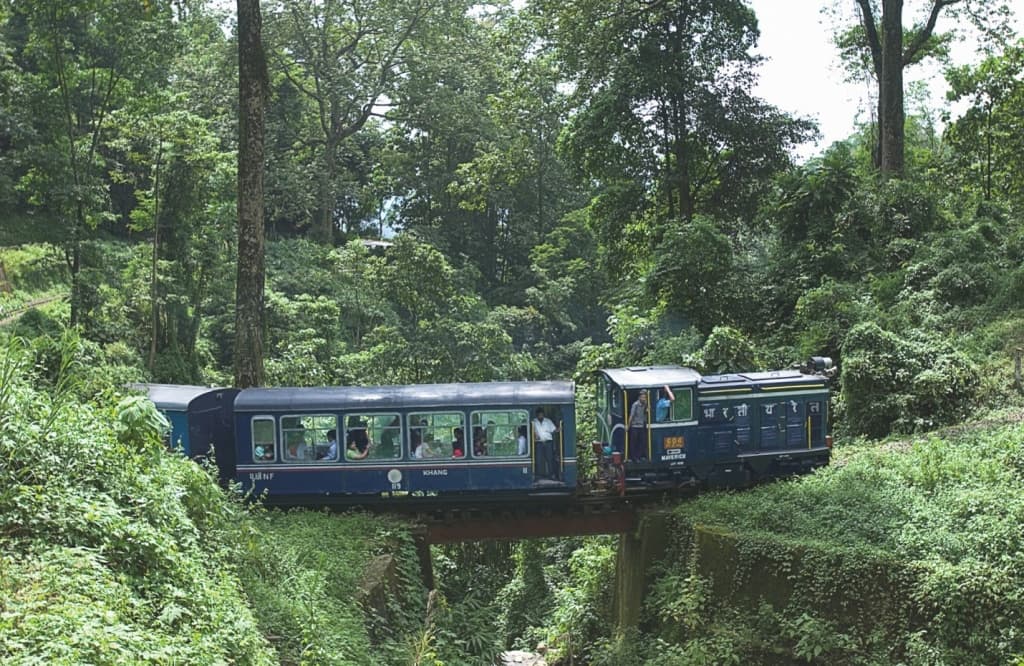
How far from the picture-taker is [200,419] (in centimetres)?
1639

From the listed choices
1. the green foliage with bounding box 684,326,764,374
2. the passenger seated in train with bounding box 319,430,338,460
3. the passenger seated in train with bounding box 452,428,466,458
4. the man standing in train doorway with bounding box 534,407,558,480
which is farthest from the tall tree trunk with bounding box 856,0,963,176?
the passenger seated in train with bounding box 319,430,338,460

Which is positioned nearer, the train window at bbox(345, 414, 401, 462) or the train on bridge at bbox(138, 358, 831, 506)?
the train on bridge at bbox(138, 358, 831, 506)

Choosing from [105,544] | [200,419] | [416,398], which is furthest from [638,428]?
[105,544]

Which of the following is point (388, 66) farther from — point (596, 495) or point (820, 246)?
point (596, 495)

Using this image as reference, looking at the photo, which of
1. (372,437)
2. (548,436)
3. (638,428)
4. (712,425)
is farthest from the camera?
(712,425)

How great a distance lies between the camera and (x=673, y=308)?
24.2 m

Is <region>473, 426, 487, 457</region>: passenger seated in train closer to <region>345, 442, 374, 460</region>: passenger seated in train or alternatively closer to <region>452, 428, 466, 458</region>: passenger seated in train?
<region>452, 428, 466, 458</region>: passenger seated in train

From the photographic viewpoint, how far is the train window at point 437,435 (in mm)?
16094

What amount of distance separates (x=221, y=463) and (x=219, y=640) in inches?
334

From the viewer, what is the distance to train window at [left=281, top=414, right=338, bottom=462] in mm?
16188

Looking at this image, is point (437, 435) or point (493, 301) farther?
point (493, 301)

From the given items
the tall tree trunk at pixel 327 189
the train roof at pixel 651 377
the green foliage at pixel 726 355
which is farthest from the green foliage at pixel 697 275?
the tall tree trunk at pixel 327 189

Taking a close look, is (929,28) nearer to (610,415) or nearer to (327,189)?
(610,415)

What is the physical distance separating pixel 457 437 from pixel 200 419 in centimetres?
445
